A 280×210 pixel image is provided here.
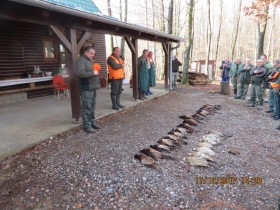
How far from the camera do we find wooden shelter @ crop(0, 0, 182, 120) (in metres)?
3.45

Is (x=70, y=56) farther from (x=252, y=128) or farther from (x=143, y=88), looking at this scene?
(x=252, y=128)

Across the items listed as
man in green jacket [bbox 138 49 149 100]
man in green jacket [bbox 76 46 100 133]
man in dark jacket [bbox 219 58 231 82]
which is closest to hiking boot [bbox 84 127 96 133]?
man in green jacket [bbox 76 46 100 133]

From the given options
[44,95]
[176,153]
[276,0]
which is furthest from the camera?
[276,0]

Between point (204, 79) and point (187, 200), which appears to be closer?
point (187, 200)

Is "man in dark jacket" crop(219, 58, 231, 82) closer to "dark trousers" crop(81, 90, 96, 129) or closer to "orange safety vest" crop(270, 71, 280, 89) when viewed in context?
"orange safety vest" crop(270, 71, 280, 89)

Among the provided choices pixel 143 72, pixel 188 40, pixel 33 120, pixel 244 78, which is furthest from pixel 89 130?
pixel 188 40

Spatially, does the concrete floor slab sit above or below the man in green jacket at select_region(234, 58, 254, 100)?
below

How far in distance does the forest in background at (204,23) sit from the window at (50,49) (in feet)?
20.7

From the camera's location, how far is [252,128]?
501 cm

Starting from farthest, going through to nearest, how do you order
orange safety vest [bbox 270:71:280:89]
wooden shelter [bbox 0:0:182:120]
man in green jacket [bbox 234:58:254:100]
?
1. man in green jacket [bbox 234:58:254:100]
2. orange safety vest [bbox 270:71:280:89]
3. wooden shelter [bbox 0:0:182:120]

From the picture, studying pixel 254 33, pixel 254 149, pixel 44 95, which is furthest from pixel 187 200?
pixel 254 33

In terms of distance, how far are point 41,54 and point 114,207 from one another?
22.9 ft

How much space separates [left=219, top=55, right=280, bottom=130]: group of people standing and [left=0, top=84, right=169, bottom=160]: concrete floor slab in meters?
3.81

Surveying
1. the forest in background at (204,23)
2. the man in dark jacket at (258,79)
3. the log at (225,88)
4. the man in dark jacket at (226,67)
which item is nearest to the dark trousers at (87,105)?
the man in dark jacket at (258,79)
